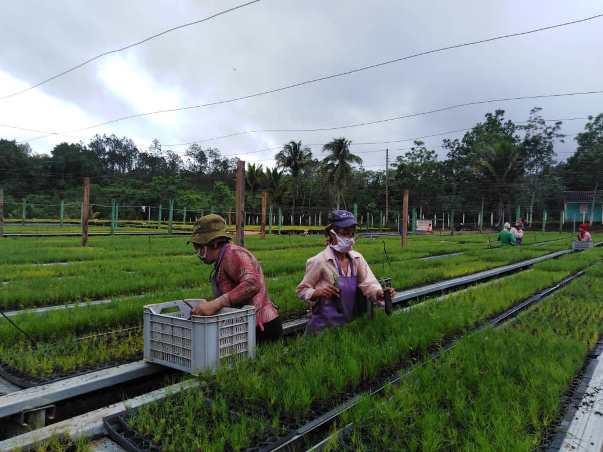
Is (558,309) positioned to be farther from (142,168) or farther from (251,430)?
(142,168)

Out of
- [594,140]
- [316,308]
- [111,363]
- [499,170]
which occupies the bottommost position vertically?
[111,363]

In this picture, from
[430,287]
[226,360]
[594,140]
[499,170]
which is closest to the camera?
[226,360]

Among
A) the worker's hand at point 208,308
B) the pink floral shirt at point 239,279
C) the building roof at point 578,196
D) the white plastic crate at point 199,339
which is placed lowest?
the white plastic crate at point 199,339

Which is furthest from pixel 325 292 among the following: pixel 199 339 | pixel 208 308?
pixel 199 339

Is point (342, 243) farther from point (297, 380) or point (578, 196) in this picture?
point (578, 196)

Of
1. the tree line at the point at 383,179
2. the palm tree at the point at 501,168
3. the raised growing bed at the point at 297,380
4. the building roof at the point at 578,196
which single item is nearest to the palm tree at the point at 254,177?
the tree line at the point at 383,179

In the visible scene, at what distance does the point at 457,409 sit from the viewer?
8.84 feet

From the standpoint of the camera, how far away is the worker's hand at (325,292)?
12.1ft

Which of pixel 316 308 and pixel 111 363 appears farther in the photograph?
pixel 316 308

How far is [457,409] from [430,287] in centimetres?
495

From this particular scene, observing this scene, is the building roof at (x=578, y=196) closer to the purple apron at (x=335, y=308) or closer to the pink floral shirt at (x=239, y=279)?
the purple apron at (x=335, y=308)

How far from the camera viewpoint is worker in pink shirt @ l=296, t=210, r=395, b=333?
3.80 metres

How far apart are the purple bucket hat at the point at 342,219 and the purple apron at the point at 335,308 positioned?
35cm

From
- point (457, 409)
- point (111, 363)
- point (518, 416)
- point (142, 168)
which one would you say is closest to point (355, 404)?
point (457, 409)
